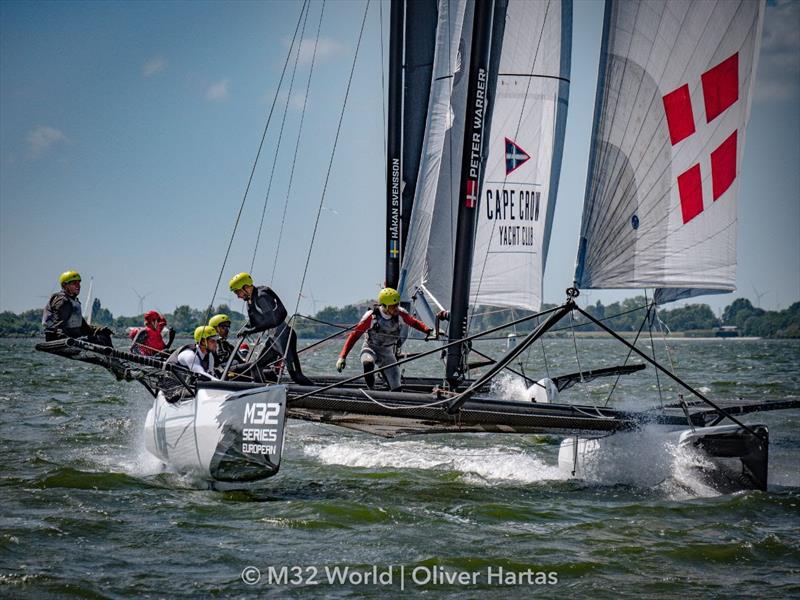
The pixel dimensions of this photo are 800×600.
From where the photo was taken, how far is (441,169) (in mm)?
13625

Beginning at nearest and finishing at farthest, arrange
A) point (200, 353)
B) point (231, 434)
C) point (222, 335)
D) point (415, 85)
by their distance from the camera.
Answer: point (231, 434)
point (200, 353)
point (222, 335)
point (415, 85)

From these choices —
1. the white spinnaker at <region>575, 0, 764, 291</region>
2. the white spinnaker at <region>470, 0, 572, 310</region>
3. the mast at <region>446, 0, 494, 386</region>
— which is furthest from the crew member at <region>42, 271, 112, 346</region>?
the white spinnaker at <region>575, 0, 764, 291</region>

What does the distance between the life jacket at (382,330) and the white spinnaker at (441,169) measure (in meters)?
2.30

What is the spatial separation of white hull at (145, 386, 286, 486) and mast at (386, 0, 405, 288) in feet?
18.6

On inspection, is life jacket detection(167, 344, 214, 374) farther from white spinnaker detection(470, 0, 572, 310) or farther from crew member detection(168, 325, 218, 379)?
white spinnaker detection(470, 0, 572, 310)

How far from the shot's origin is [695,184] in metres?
10.0

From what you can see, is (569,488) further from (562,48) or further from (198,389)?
(562,48)

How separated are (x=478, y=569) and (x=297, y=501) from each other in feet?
8.15

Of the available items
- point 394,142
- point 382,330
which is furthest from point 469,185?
point 394,142

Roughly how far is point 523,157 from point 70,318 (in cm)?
615

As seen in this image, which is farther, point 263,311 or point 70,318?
point 70,318

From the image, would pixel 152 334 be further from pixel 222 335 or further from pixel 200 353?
pixel 200 353

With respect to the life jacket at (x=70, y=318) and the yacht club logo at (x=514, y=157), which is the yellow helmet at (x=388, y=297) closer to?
the life jacket at (x=70, y=318)

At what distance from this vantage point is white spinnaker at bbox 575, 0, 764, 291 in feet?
32.2
